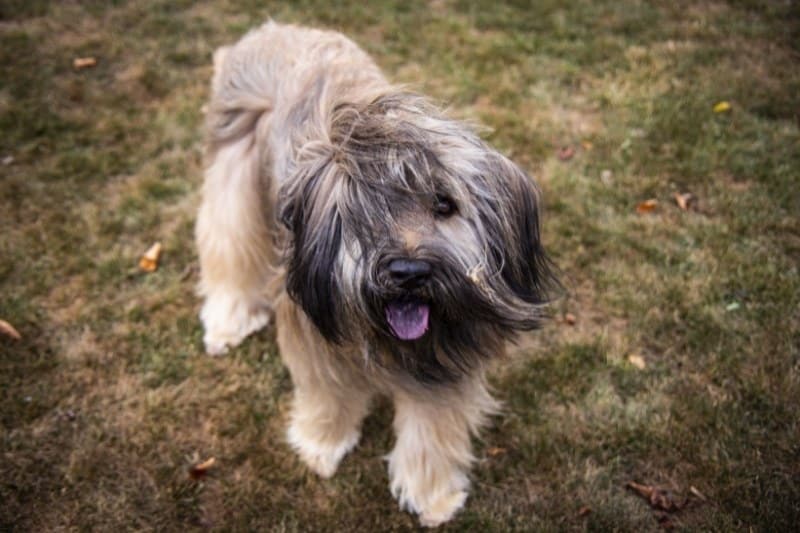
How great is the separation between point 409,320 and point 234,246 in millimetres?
1739

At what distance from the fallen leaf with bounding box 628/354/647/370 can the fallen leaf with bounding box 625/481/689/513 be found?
70 centimetres

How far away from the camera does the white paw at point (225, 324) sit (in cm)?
375

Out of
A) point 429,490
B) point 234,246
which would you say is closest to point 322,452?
point 429,490

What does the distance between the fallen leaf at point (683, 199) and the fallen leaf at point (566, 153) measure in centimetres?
80

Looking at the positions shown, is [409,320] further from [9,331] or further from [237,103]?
[9,331]

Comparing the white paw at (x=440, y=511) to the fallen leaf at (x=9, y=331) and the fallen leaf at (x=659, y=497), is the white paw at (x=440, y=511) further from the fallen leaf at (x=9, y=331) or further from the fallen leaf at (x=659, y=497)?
the fallen leaf at (x=9, y=331)

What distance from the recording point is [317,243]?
2.18m

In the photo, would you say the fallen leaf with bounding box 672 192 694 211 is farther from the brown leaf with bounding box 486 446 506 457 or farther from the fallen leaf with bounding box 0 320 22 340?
the fallen leaf with bounding box 0 320 22 340

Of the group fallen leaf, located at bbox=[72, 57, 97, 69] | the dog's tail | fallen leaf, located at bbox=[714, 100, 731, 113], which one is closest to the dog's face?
the dog's tail

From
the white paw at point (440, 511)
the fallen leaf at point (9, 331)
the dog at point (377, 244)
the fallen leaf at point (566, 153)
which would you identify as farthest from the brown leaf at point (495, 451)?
the fallen leaf at point (9, 331)

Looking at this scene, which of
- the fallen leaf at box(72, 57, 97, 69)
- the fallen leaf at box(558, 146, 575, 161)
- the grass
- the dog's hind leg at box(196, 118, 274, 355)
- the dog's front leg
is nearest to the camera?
the dog's front leg

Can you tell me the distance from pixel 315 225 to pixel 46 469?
2.14 metres

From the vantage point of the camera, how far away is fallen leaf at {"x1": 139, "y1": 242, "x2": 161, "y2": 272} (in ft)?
13.7

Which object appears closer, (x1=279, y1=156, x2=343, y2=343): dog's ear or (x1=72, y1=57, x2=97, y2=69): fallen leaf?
(x1=279, y1=156, x2=343, y2=343): dog's ear
